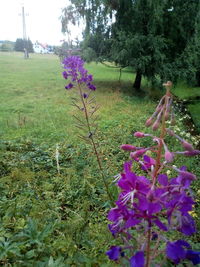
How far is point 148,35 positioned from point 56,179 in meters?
8.50

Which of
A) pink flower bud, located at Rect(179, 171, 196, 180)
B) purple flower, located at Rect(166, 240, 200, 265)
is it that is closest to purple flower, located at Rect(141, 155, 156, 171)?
pink flower bud, located at Rect(179, 171, 196, 180)

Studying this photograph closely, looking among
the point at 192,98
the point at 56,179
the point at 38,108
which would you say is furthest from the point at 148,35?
the point at 56,179

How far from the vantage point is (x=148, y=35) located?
1051cm

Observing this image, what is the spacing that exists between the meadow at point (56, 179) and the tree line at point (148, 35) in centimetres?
209

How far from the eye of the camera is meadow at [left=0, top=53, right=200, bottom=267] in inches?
81.0

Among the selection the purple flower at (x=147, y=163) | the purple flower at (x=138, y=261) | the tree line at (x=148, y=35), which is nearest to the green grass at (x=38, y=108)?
the tree line at (x=148, y=35)

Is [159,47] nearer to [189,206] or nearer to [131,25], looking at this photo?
[131,25]

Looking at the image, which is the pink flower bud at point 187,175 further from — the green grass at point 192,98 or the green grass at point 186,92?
the green grass at point 186,92

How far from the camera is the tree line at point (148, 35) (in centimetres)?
1039

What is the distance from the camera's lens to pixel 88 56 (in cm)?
1160

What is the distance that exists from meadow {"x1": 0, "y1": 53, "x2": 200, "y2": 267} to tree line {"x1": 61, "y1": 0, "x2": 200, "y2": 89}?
6.85 ft

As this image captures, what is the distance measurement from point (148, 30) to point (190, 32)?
6.32 ft

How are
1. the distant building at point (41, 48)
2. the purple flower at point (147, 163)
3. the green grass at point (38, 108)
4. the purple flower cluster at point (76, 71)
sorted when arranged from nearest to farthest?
1. the purple flower at point (147, 163)
2. the purple flower cluster at point (76, 71)
3. the green grass at point (38, 108)
4. the distant building at point (41, 48)

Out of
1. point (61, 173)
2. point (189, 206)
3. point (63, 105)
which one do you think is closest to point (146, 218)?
point (189, 206)
